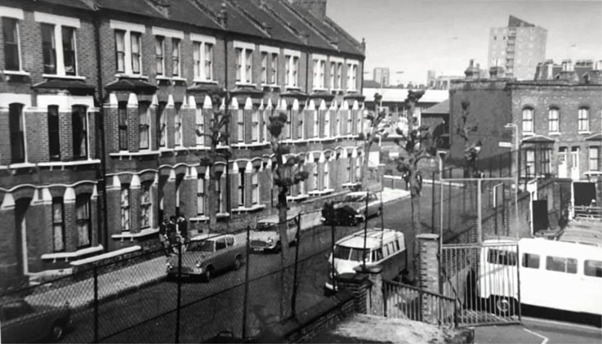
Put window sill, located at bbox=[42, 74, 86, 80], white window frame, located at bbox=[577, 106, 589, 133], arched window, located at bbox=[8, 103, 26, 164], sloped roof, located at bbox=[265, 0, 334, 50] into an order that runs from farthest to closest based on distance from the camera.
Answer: white window frame, located at bbox=[577, 106, 589, 133] → sloped roof, located at bbox=[265, 0, 334, 50] → window sill, located at bbox=[42, 74, 86, 80] → arched window, located at bbox=[8, 103, 26, 164]

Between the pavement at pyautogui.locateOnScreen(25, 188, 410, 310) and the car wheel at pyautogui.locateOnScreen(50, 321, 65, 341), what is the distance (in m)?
0.27

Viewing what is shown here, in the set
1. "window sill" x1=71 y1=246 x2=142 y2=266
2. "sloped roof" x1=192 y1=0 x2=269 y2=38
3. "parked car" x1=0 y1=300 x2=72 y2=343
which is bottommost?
"parked car" x1=0 y1=300 x2=72 y2=343

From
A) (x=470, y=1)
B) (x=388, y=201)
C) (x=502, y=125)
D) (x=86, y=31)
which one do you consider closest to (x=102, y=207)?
(x=86, y=31)

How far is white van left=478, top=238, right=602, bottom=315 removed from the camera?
37.3ft

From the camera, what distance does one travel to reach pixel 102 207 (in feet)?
27.8

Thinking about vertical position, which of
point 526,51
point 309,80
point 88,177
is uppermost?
point 526,51

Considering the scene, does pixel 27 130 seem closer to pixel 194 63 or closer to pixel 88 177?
pixel 88 177

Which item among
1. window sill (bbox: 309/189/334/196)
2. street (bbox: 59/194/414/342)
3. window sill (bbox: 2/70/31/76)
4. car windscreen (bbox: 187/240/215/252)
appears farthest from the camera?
window sill (bbox: 309/189/334/196)

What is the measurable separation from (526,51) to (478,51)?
2.99 metres

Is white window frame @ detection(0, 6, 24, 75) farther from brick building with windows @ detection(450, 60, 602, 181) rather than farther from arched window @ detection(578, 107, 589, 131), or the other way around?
arched window @ detection(578, 107, 589, 131)

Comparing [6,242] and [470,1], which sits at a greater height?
[470,1]

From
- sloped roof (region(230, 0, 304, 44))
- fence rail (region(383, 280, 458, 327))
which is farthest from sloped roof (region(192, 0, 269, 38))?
fence rail (region(383, 280, 458, 327))

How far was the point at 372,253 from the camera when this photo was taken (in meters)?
12.4

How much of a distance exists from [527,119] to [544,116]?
805 mm
